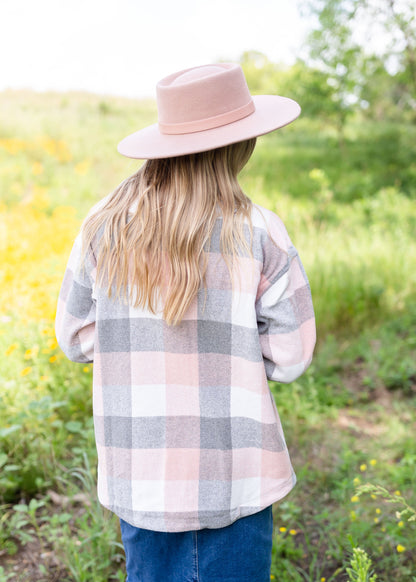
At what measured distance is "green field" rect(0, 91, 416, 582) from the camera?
2074mm

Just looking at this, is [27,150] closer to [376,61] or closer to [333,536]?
[376,61]

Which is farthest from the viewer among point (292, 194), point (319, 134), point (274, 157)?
point (319, 134)

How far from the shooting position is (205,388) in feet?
3.99

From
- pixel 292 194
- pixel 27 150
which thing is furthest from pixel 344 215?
pixel 27 150

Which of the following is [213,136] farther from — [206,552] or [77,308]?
[206,552]

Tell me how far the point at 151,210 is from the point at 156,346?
0.33 m

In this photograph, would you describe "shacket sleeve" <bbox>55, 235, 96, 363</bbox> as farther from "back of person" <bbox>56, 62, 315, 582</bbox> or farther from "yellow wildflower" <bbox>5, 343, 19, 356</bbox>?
"yellow wildflower" <bbox>5, 343, 19, 356</bbox>

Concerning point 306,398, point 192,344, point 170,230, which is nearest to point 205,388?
point 192,344

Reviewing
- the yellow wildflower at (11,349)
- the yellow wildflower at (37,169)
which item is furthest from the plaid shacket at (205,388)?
the yellow wildflower at (37,169)

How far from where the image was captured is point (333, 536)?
216 centimetres

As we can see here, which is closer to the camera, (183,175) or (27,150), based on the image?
(183,175)

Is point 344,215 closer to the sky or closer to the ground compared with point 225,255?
closer to the ground

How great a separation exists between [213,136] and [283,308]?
443 mm

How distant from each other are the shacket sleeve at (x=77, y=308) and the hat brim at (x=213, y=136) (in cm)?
29
